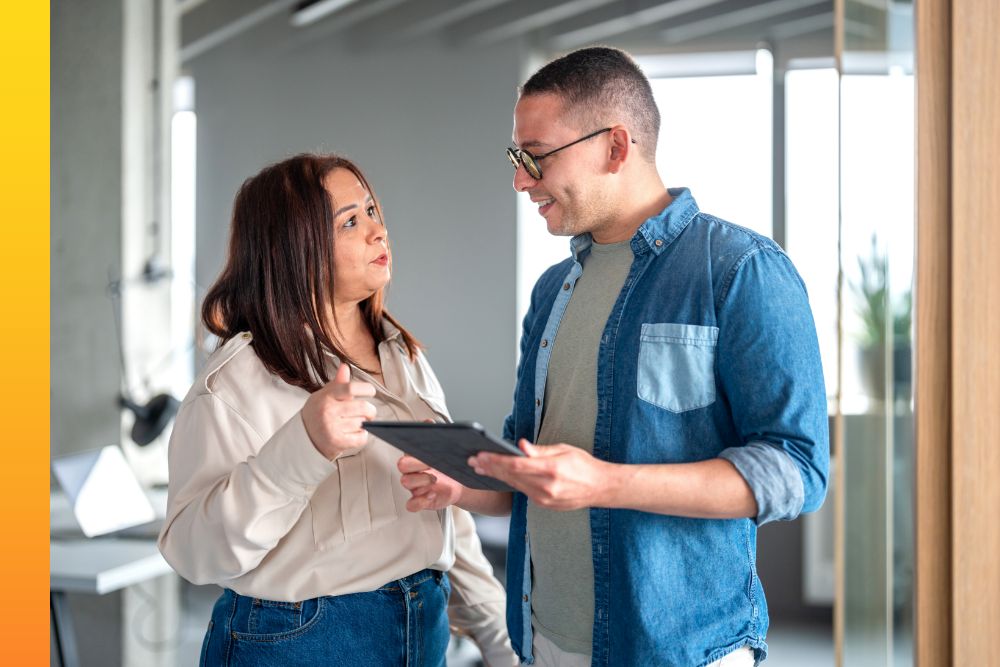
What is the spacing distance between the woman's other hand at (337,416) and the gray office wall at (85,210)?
9.30 ft

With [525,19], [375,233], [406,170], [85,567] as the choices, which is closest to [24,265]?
[375,233]

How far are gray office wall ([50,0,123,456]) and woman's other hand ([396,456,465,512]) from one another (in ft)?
8.94

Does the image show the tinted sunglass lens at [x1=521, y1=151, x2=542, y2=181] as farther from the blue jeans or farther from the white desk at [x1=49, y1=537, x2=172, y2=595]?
the white desk at [x1=49, y1=537, x2=172, y2=595]

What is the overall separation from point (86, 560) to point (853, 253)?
2.20m

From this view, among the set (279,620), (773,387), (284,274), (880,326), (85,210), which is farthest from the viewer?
(85,210)

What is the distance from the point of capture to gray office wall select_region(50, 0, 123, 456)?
12.4 ft

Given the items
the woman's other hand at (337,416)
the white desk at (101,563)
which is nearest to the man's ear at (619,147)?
the woman's other hand at (337,416)

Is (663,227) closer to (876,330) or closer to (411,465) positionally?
(411,465)

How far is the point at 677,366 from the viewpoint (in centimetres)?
134

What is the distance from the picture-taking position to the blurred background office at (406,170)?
12.5 ft

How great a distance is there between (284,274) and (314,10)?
12.8 ft

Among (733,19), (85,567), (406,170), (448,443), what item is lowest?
(85,567)

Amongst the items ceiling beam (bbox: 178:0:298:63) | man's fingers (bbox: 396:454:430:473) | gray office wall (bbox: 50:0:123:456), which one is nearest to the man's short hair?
man's fingers (bbox: 396:454:430:473)

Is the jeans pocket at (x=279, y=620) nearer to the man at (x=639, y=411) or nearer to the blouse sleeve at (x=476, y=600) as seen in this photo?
the man at (x=639, y=411)
